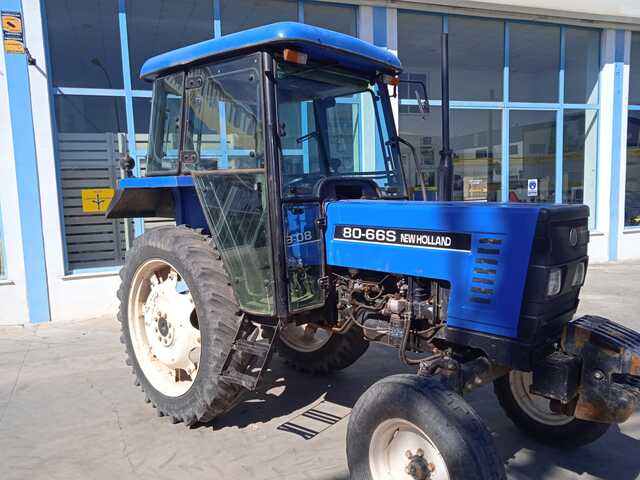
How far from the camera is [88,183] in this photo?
20.7 feet

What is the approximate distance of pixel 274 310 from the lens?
2891 mm

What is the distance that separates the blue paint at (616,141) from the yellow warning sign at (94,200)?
834cm

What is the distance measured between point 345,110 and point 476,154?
691cm

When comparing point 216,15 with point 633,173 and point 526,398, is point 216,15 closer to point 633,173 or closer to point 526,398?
point 526,398

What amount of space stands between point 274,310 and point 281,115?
3.68 ft

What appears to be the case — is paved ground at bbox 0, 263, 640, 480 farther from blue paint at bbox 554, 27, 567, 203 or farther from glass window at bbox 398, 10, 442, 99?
blue paint at bbox 554, 27, 567, 203

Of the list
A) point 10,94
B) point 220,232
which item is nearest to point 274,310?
point 220,232

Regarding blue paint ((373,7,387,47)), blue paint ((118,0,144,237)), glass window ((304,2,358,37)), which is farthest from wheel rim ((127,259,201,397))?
blue paint ((373,7,387,47))

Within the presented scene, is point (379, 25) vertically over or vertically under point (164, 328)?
over

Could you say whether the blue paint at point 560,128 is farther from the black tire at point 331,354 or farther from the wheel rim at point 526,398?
the wheel rim at point 526,398

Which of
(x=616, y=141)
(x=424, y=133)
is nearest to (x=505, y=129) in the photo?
(x=424, y=133)

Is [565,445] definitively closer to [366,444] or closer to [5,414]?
[366,444]

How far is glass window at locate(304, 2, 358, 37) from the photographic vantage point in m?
7.15

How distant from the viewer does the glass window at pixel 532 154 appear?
9.01m
